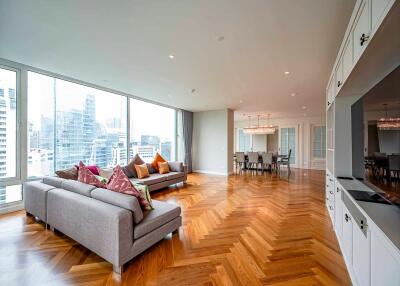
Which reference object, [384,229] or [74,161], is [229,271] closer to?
[384,229]

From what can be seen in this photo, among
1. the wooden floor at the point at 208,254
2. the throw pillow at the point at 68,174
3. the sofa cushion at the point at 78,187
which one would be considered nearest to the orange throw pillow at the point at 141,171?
the throw pillow at the point at 68,174

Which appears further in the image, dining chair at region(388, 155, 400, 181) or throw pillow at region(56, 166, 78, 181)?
throw pillow at region(56, 166, 78, 181)

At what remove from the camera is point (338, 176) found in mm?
2477

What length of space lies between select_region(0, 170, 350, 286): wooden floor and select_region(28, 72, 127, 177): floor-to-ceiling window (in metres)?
1.21

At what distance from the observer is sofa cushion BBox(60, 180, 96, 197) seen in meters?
2.15

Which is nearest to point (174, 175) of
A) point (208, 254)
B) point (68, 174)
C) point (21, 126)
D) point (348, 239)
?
point (68, 174)

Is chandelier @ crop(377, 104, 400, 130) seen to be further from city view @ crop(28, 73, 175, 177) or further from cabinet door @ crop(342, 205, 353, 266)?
city view @ crop(28, 73, 175, 177)

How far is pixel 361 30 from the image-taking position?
140cm

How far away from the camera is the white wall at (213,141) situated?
6.91 metres

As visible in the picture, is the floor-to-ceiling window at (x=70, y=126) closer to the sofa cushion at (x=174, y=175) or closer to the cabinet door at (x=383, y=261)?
A: the sofa cushion at (x=174, y=175)

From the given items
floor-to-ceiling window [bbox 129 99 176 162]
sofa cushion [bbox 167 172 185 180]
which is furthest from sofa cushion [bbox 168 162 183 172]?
floor-to-ceiling window [bbox 129 99 176 162]

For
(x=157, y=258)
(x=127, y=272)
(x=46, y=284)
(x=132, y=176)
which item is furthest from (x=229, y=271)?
(x=132, y=176)

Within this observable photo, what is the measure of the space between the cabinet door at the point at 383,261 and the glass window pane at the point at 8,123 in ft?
16.3

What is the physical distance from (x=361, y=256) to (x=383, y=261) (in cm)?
44
